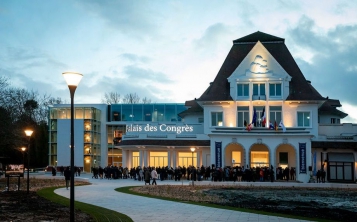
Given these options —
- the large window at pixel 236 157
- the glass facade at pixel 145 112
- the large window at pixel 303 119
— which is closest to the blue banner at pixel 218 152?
the large window at pixel 236 157

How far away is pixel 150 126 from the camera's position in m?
62.4

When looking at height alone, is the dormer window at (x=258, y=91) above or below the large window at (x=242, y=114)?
above

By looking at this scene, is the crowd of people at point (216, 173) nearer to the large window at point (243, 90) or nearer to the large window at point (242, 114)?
the large window at point (242, 114)

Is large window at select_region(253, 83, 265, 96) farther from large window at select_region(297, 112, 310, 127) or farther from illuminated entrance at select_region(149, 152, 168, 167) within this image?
illuminated entrance at select_region(149, 152, 168, 167)

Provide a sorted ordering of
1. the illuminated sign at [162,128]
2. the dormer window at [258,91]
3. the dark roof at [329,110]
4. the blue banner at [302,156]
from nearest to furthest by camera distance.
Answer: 1. the blue banner at [302,156]
2. the dormer window at [258,91]
3. the illuminated sign at [162,128]
4. the dark roof at [329,110]

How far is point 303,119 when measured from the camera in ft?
197

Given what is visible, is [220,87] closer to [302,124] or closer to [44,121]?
[302,124]

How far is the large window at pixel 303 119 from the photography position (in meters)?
59.8

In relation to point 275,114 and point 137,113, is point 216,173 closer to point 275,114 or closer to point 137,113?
point 275,114

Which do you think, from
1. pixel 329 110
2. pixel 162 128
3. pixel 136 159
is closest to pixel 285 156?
pixel 329 110

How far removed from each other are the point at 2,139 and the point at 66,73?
3460 cm

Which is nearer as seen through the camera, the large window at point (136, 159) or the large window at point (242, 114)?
the large window at point (242, 114)

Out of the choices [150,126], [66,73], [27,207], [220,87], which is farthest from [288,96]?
[66,73]

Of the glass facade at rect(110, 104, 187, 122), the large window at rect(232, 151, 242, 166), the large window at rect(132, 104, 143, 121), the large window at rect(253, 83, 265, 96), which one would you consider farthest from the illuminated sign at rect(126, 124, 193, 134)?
the large window at rect(132, 104, 143, 121)
